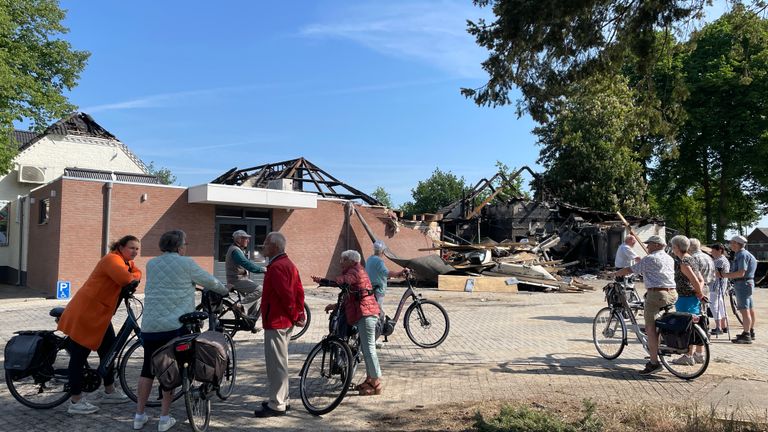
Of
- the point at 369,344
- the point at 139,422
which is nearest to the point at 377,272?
the point at 369,344

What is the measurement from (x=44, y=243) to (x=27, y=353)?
50.3ft

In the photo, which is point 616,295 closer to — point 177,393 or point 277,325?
point 277,325

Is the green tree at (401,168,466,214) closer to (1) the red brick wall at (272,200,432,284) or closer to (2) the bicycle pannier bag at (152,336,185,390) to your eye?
(1) the red brick wall at (272,200,432,284)

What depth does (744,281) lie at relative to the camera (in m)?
9.66

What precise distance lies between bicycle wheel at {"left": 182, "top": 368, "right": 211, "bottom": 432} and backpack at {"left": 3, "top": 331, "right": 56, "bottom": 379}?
1.68m

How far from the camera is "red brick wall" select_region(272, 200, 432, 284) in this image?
22.3 m

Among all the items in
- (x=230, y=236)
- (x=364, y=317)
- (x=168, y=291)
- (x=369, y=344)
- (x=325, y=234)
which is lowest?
(x=369, y=344)

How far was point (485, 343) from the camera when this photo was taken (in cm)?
956

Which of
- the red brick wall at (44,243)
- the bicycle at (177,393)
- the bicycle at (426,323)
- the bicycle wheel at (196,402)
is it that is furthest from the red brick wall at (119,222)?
the bicycle wheel at (196,402)

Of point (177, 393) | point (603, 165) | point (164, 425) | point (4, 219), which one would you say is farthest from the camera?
point (603, 165)

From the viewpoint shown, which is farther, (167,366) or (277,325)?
(277,325)

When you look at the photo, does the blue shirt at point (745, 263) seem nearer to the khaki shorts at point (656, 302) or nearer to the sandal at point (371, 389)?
the khaki shorts at point (656, 302)

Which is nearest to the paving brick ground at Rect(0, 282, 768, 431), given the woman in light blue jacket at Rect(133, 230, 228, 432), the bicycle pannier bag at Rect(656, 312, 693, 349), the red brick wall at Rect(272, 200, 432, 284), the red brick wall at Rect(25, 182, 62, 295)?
the woman in light blue jacket at Rect(133, 230, 228, 432)

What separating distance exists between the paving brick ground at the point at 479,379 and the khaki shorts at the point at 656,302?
695 mm
